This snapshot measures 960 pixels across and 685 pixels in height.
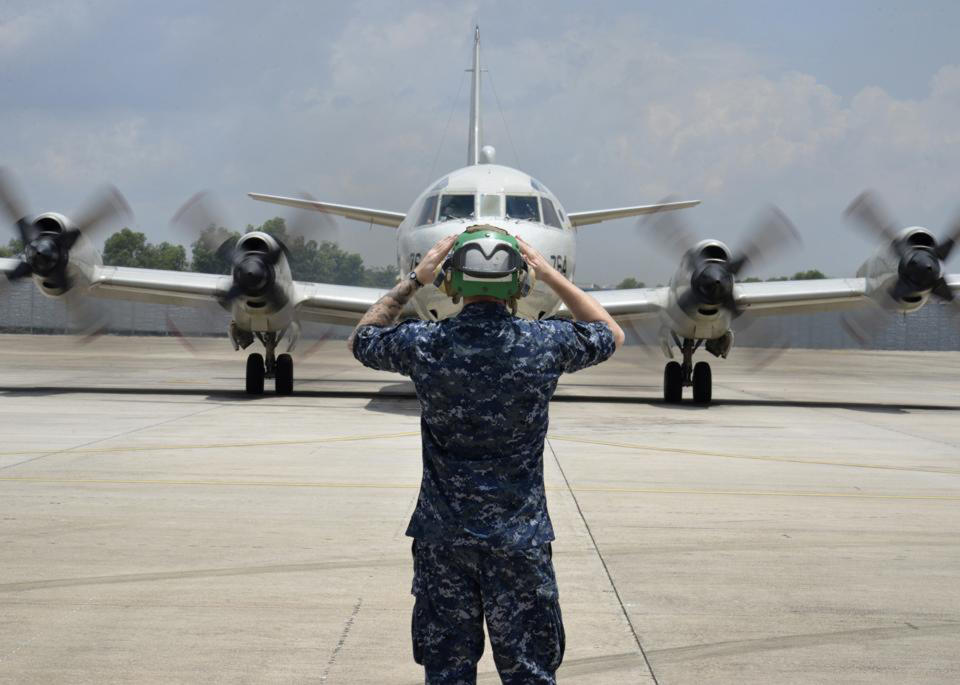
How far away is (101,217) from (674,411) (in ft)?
35.1

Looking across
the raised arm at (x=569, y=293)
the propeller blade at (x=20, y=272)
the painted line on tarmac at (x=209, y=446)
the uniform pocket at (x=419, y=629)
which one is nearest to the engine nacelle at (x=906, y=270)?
the painted line on tarmac at (x=209, y=446)

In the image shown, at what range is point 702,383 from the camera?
20.3 m

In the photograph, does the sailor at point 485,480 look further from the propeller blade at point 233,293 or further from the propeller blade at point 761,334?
the propeller blade at point 233,293

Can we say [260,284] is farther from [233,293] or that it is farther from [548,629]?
[548,629]

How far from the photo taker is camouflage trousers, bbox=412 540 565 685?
3.40 metres

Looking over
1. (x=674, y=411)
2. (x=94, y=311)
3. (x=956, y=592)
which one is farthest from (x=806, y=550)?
(x=94, y=311)

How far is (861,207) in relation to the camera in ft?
65.8

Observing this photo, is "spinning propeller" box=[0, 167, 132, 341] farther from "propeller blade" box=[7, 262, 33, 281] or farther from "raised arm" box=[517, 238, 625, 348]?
"raised arm" box=[517, 238, 625, 348]

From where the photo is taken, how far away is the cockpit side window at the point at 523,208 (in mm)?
17828

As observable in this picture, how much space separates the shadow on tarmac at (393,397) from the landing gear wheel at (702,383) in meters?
0.18

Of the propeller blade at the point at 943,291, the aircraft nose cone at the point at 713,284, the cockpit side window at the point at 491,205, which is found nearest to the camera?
the cockpit side window at the point at 491,205

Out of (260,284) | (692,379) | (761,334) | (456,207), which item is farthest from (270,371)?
(761,334)

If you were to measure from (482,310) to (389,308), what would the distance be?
39 cm

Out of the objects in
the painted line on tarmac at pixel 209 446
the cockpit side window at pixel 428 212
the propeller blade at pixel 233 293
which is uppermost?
the cockpit side window at pixel 428 212
